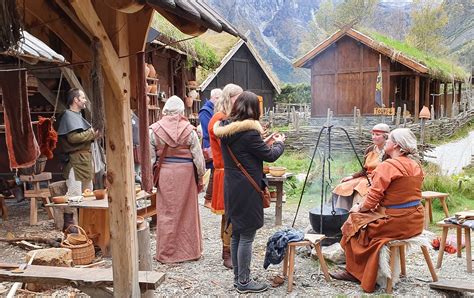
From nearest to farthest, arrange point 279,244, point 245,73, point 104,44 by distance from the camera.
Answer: point 104,44
point 279,244
point 245,73

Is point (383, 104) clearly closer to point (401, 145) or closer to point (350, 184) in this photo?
point (350, 184)

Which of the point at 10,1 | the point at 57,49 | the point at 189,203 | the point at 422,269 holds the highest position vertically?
the point at 57,49

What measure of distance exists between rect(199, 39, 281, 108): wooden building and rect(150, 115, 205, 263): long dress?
516 inches

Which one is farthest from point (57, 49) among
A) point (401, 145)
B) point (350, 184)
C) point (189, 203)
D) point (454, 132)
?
point (454, 132)

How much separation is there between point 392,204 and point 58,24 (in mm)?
3091

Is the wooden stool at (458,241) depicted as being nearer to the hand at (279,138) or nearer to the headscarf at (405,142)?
the headscarf at (405,142)

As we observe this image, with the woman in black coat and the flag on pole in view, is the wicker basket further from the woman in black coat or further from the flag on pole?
the flag on pole

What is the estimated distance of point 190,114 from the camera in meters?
13.6

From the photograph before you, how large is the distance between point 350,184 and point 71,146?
351 cm

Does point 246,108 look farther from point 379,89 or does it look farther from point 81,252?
point 379,89

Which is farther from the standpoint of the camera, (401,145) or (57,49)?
(57,49)

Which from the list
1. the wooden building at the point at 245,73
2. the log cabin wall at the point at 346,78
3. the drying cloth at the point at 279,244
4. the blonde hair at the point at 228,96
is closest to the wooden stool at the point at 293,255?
the drying cloth at the point at 279,244

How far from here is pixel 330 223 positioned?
5109 mm

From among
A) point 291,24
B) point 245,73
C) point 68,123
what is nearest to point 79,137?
point 68,123
